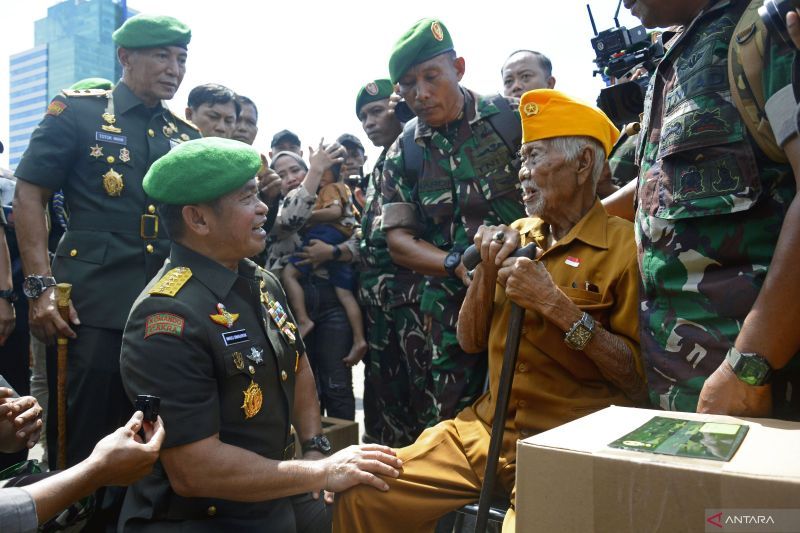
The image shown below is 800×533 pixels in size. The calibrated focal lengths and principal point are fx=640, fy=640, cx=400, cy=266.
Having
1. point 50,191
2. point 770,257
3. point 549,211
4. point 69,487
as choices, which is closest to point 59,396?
point 50,191

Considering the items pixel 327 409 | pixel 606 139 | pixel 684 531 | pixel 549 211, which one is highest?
pixel 606 139

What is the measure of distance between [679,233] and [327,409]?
345 centimetres

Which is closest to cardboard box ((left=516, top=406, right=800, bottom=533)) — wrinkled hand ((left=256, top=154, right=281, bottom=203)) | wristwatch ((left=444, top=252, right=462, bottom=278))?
wristwatch ((left=444, top=252, right=462, bottom=278))

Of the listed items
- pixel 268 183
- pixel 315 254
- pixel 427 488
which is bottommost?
pixel 427 488

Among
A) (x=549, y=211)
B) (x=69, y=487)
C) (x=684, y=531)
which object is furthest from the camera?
(x=549, y=211)

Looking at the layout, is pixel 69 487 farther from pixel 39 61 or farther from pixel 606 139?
pixel 39 61

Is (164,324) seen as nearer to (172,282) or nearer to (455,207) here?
(172,282)

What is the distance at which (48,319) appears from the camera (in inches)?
118

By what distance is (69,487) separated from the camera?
1.60 m

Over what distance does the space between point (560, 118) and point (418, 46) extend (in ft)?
4.01

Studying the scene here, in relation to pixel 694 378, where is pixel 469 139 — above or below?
above

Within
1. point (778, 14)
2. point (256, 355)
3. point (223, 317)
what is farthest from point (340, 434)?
point (778, 14)

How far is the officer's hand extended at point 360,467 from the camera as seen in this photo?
2076 mm

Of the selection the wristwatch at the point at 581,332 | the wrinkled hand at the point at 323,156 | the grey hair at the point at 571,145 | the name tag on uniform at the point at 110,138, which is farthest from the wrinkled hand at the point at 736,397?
the wrinkled hand at the point at 323,156
